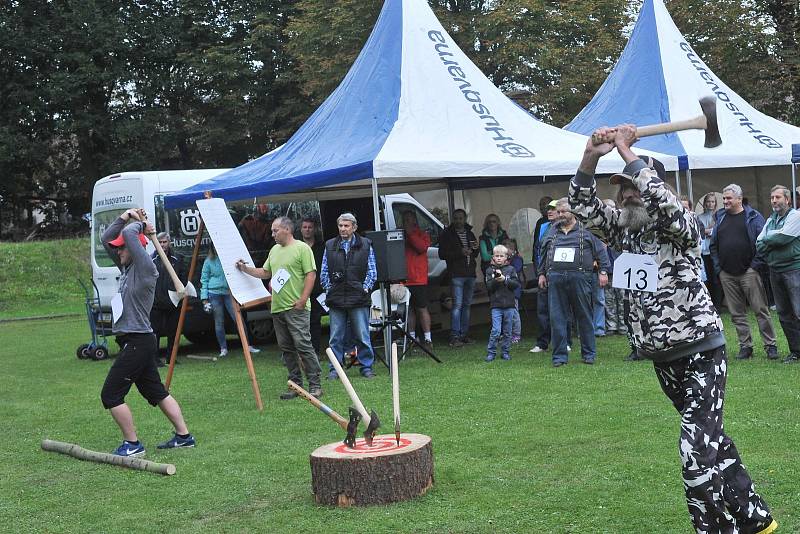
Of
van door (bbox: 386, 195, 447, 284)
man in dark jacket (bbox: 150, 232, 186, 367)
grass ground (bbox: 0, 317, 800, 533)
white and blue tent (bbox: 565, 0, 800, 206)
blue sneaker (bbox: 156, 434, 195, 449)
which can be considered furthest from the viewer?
van door (bbox: 386, 195, 447, 284)

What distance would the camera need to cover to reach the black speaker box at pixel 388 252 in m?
11.9

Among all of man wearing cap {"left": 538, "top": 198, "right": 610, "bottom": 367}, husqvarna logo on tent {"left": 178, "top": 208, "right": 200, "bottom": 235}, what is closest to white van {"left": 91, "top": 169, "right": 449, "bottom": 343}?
husqvarna logo on tent {"left": 178, "top": 208, "right": 200, "bottom": 235}

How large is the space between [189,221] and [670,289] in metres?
11.8

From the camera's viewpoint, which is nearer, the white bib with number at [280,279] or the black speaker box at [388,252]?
the white bib with number at [280,279]

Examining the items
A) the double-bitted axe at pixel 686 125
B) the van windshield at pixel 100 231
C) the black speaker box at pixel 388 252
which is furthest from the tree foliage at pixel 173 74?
the double-bitted axe at pixel 686 125

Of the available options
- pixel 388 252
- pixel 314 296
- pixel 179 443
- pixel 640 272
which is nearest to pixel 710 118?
pixel 640 272

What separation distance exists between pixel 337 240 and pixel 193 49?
32.3 m

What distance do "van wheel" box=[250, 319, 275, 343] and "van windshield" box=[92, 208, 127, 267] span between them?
2.42 meters

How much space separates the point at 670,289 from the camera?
468 cm

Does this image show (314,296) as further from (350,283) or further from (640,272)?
(640,272)

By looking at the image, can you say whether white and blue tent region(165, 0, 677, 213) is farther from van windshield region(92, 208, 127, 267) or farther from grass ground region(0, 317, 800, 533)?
van windshield region(92, 208, 127, 267)

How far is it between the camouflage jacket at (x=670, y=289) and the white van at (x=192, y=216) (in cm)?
1049

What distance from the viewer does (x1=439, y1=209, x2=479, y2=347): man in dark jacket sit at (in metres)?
14.2

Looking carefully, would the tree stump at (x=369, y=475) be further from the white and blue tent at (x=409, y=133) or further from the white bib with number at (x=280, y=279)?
the white and blue tent at (x=409, y=133)
